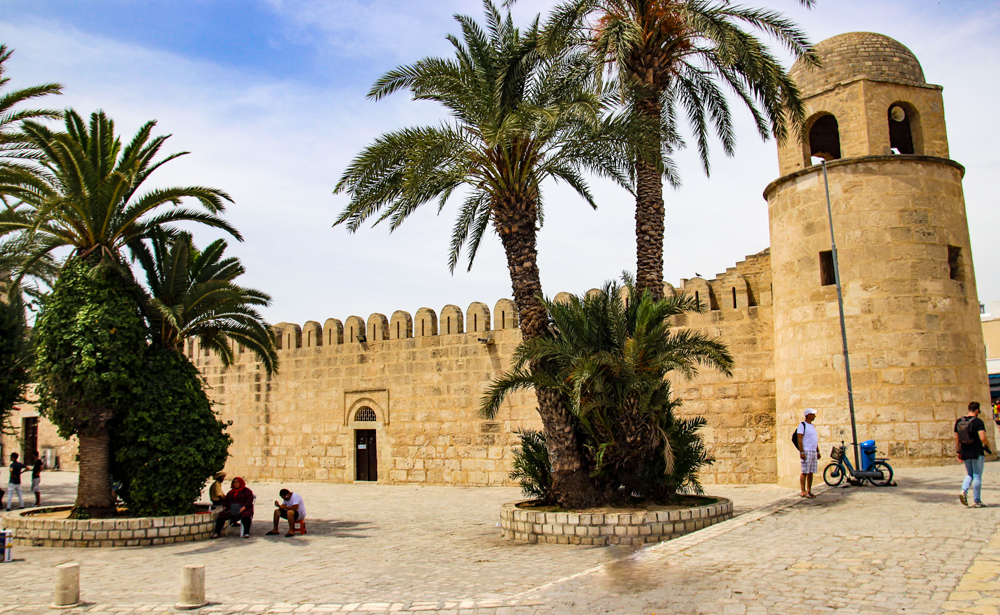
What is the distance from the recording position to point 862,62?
11.6 m

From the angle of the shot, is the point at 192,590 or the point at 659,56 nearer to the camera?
the point at 192,590

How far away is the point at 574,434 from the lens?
8867 millimetres

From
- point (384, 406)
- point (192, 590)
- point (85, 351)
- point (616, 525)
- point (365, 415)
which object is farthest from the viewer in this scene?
point (365, 415)

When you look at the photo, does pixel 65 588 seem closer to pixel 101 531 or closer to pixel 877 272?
pixel 101 531

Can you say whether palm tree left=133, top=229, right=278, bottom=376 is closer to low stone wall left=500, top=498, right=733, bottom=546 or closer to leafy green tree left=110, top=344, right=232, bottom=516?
leafy green tree left=110, top=344, right=232, bottom=516

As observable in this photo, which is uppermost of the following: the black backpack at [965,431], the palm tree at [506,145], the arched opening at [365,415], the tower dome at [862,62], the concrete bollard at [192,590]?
the tower dome at [862,62]

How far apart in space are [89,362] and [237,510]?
8.33 ft

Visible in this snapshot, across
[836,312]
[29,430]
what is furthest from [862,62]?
[29,430]

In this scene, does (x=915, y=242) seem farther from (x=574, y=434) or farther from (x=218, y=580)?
(x=218, y=580)

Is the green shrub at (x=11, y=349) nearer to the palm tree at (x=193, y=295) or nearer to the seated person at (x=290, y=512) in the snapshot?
the palm tree at (x=193, y=295)

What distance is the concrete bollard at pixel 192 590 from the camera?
5828 millimetres

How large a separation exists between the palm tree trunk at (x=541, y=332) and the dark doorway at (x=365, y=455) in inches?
322

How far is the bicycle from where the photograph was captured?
30.4ft

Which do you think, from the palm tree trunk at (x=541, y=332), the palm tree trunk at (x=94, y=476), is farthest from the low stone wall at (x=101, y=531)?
the palm tree trunk at (x=541, y=332)
